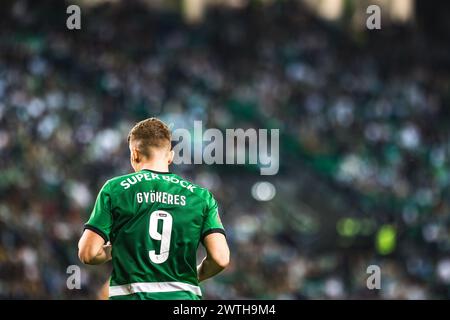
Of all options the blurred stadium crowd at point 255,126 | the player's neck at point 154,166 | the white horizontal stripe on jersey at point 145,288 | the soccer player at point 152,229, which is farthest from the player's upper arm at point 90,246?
the blurred stadium crowd at point 255,126

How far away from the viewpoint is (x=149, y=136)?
13.4 ft

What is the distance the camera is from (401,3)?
1875 cm

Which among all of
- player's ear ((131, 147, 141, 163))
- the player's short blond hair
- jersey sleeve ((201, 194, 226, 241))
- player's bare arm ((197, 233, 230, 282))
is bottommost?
player's bare arm ((197, 233, 230, 282))

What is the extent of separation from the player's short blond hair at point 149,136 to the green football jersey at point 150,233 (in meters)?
0.13

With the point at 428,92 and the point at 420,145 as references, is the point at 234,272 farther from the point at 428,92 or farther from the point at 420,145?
the point at 428,92

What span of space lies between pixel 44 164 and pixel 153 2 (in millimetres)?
5109

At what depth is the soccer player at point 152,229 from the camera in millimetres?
3973

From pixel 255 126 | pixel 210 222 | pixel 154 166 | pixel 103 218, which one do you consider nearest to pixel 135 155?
pixel 154 166

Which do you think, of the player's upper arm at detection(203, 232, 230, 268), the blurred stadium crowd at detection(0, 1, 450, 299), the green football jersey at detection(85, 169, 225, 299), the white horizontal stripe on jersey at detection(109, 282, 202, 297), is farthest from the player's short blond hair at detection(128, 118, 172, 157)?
the blurred stadium crowd at detection(0, 1, 450, 299)

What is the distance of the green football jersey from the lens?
13.0 feet

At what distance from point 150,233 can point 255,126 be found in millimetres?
13143

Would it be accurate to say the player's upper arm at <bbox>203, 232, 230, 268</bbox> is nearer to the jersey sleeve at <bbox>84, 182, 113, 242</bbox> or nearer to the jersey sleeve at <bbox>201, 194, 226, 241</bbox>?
the jersey sleeve at <bbox>201, 194, 226, 241</bbox>

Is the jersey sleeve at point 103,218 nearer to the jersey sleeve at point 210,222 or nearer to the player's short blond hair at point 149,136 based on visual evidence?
the player's short blond hair at point 149,136
